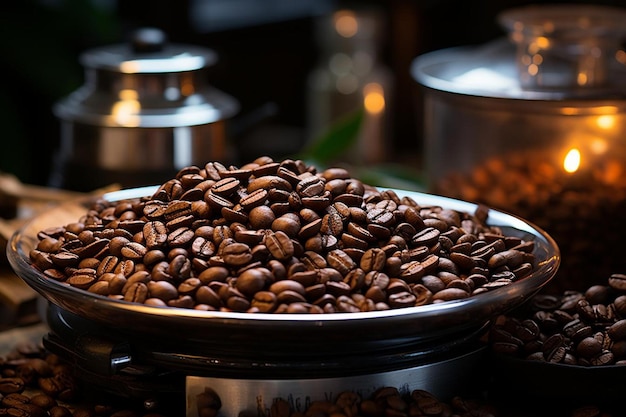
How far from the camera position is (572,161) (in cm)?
140

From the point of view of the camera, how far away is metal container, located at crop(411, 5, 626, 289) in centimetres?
136

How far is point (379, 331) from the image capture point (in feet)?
2.65

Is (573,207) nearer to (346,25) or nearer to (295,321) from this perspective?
(295,321)

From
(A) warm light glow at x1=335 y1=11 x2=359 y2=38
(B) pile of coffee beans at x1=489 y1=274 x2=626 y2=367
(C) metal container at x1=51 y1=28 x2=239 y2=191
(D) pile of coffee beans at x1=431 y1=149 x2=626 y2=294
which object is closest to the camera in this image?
(B) pile of coffee beans at x1=489 y1=274 x2=626 y2=367

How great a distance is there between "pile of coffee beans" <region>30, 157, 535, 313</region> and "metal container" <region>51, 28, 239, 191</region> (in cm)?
57

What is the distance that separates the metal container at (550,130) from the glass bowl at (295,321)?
459 millimetres

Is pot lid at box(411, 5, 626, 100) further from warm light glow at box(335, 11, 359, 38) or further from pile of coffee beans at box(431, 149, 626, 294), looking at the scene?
warm light glow at box(335, 11, 359, 38)

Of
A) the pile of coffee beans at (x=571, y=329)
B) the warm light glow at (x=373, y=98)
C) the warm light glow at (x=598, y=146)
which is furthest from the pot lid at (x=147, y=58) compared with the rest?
the warm light glow at (x=373, y=98)

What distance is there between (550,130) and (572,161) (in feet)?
0.19

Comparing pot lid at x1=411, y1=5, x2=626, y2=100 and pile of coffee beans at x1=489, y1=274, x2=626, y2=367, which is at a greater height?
pot lid at x1=411, y1=5, x2=626, y2=100

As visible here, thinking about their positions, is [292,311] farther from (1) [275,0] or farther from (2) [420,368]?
(1) [275,0]

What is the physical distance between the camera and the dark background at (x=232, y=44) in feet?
8.52

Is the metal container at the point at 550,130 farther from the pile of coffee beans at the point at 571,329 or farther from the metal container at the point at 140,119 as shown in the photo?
the metal container at the point at 140,119

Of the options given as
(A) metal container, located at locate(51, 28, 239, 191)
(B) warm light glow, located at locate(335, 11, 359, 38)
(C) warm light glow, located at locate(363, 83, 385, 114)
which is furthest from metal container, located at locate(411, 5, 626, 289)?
(B) warm light glow, located at locate(335, 11, 359, 38)
